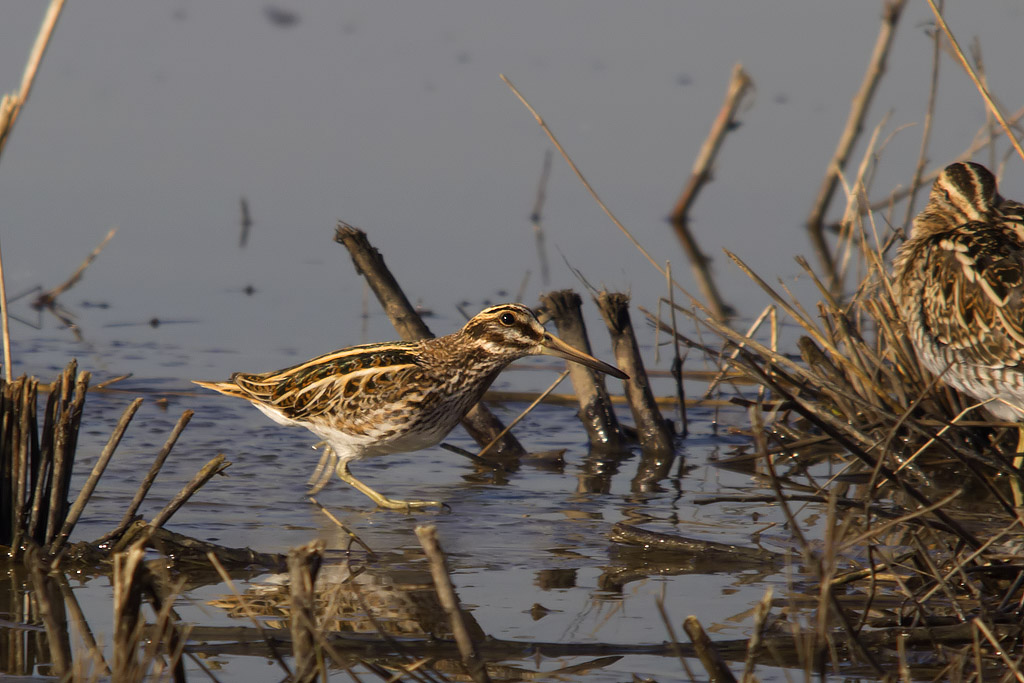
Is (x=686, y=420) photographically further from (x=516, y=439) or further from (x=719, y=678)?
(x=719, y=678)

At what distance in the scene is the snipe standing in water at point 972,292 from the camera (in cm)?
586

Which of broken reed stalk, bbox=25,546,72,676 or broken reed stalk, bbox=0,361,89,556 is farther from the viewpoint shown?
broken reed stalk, bbox=0,361,89,556

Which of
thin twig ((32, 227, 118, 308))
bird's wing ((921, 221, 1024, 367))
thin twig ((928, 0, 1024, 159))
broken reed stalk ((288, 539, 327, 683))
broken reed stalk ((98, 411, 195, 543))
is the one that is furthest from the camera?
thin twig ((32, 227, 118, 308))

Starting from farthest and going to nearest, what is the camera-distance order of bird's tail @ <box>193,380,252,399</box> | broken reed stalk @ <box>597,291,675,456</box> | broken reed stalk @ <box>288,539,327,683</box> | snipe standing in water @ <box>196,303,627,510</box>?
broken reed stalk @ <box>597,291,675,456</box> → bird's tail @ <box>193,380,252,399</box> → snipe standing in water @ <box>196,303,627,510</box> → broken reed stalk @ <box>288,539,327,683</box>

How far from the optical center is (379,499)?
6281 mm

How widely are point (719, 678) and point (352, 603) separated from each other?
1907mm

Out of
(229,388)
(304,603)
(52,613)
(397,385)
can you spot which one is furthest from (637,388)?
(304,603)

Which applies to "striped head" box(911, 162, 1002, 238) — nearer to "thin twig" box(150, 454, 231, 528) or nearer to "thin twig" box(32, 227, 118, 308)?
"thin twig" box(150, 454, 231, 528)

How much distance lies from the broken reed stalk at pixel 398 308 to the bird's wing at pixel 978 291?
2.23m

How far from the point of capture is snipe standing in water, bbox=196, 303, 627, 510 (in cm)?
645

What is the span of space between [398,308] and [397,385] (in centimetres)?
95

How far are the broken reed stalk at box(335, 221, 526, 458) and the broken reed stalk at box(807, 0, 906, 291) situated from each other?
4.86 m

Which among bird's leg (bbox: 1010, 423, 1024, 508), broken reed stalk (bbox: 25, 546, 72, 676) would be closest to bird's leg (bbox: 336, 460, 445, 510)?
broken reed stalk (bbox: 25, 546, 72, 676)

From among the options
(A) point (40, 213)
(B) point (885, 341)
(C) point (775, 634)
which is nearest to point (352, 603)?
(C) point (775, 634)
